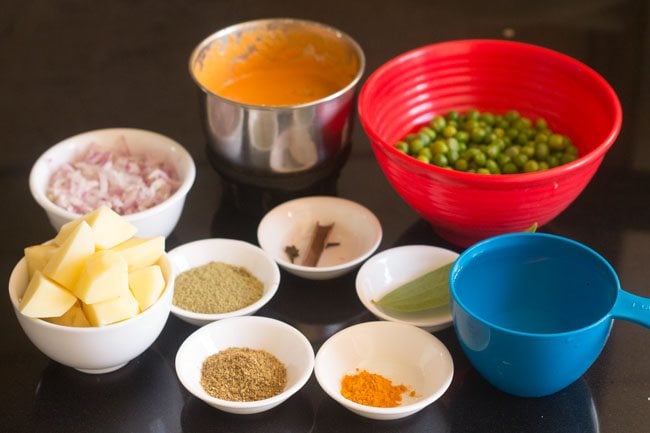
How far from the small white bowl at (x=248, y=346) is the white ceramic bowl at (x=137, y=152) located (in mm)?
240

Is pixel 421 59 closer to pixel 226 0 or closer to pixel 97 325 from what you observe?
pixel 226 0

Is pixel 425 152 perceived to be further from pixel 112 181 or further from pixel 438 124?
pixel 112 181

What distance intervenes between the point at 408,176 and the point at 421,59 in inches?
13.0

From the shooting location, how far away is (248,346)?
145 centimetres

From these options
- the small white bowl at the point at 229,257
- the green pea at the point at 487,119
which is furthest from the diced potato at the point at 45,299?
the green pea at the point at 487,119

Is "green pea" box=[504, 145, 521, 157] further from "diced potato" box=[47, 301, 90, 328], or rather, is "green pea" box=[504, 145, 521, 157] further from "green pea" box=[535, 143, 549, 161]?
"diced potato" box=[47, 301, 90, 328]

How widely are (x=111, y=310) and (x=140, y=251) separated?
4.1 inches

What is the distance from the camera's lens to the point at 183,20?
224 cm

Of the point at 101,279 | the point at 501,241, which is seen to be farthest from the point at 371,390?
the point at 101,279

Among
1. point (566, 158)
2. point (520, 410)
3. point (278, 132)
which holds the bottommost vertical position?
point (520, 410)

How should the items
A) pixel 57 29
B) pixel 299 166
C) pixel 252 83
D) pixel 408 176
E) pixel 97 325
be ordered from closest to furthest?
pixel 97 325 → pixel 408 176 → pixel 299 166 → pixel 252 83 → pixel 57 29

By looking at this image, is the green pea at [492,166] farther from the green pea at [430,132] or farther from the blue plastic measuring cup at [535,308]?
the blue plastic measuring cup at [535,308]

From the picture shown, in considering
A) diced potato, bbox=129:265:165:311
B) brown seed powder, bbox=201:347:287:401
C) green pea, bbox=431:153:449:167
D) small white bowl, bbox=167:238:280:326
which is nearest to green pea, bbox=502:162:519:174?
green pea, bbox=431:153:449:167

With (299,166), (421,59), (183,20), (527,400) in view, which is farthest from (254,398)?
(183,20)
